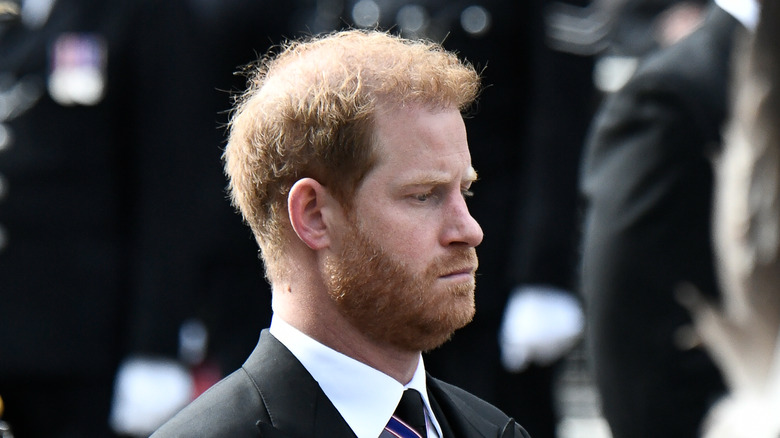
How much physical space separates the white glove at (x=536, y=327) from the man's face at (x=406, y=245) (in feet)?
8.52

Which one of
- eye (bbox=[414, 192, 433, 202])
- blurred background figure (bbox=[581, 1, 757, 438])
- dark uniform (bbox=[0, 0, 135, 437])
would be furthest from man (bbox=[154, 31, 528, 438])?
dark uniform (bbox=[0, 0, 135, 437])

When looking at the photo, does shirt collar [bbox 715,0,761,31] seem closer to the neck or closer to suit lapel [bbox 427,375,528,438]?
suit lapel [bbox 427,375,528,438]

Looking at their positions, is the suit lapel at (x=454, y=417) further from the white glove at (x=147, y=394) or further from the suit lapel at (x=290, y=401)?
the white glove at (x=147, y=394)

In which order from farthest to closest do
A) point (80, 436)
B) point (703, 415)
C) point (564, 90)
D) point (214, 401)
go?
point (564, 90) < point (80, 436) < point (703, 415) < point (214, 401)

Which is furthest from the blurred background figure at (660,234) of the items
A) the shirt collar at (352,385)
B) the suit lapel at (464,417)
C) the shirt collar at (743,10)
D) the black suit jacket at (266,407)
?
the shirt collar at (352,385)

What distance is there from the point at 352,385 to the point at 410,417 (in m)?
0.11

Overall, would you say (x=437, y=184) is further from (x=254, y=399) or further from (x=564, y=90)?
(x=564, y=90)

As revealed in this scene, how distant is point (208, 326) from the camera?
536 cm

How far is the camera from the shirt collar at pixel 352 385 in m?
2.28

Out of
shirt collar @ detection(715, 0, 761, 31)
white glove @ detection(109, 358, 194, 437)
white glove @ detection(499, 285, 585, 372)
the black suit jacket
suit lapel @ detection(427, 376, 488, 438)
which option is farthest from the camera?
white glove @ detection(499, 285, 585, 372)

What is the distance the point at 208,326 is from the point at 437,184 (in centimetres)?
318

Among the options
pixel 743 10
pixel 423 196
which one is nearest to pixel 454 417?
pixel 423 196

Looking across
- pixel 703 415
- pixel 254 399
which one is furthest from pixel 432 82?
pixel 703 415

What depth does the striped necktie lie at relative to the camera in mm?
2295
